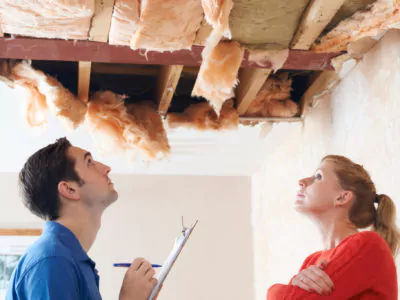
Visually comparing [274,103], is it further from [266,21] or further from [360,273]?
[360,273]

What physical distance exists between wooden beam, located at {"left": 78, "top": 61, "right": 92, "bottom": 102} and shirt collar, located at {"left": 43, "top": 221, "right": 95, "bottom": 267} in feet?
3.22

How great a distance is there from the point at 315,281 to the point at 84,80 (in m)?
1.46

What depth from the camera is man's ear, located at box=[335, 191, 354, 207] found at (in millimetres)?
1684

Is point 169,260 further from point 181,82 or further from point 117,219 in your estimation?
point 117,219

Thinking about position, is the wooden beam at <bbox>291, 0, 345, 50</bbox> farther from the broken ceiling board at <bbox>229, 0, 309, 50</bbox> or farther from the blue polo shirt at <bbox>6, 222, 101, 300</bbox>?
the blue polo shirt at <bbox>6, 222, 101, 300</bbox>

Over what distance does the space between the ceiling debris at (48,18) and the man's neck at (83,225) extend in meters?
0.65

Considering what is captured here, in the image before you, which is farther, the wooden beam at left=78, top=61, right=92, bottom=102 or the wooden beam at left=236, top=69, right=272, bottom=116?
the wooden beam at left=236, top=69, right=272, bottom=116

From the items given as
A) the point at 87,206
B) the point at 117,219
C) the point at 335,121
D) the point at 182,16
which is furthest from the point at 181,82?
the point at 117,219

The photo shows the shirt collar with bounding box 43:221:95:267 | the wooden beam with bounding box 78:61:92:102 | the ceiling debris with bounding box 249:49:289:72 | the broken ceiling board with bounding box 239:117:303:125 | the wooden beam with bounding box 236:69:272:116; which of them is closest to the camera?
the shirt collar with bounding box 43:221:95:267

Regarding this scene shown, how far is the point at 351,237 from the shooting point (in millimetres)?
1498

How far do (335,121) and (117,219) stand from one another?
2338 millimetres

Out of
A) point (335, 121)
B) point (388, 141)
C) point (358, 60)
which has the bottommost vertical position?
point (388, 141)

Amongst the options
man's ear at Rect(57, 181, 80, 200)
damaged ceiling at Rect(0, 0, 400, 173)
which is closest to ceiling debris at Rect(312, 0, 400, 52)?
damaged ceiling at Rect(0, 0, 400, 173)

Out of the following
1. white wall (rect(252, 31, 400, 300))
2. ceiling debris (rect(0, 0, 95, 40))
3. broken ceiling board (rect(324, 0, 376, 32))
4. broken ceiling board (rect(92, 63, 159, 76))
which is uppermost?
broken ceiling board (rect(92, 63, 159, 76))
